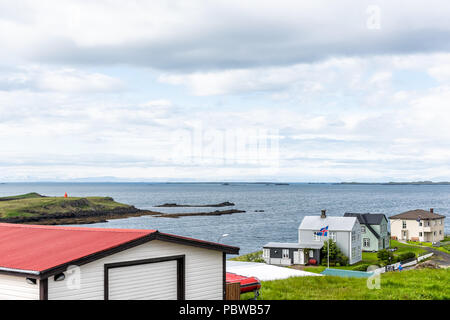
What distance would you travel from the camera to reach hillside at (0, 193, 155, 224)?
12044 centimetres

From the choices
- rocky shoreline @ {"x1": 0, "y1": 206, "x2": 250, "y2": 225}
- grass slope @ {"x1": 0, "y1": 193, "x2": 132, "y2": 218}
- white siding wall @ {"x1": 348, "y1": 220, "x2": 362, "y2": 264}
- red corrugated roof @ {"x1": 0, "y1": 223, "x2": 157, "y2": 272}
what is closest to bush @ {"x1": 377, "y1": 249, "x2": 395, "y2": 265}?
white siding wall @ {"x1": 348, "y1": 220, "x2": 362, "y2": 264}

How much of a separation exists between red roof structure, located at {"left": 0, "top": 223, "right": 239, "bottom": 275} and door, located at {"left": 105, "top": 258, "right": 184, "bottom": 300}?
30.3 inches

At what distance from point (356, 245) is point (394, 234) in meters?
29.6

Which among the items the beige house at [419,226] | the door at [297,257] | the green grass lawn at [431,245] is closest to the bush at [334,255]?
the door at [297,257]

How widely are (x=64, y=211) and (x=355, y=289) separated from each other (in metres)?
123

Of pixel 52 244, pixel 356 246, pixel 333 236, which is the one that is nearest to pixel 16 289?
pixel 52 244

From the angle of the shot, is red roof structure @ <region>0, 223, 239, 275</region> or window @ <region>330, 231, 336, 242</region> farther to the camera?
window @ <region>330, 231, 336, 242</region>

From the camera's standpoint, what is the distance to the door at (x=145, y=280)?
14.8m

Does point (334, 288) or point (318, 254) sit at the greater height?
point (334, 288)

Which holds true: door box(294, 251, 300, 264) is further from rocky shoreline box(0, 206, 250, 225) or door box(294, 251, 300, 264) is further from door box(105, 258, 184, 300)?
rocky shoreline box(0, 206, 250, 225)

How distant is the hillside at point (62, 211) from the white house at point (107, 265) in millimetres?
109247

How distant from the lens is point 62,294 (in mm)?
13391
